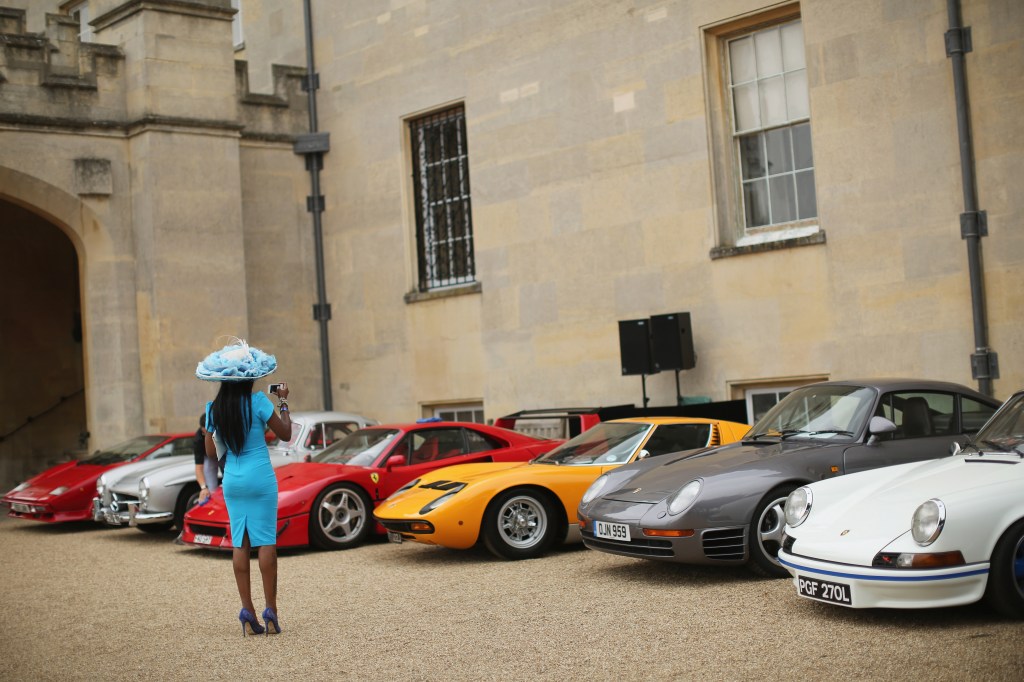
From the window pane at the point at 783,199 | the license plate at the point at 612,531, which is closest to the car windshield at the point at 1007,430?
the license plate at the point at 612,531

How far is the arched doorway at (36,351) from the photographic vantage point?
74.0 feet

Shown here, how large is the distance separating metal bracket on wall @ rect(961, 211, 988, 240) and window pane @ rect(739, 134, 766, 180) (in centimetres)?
286

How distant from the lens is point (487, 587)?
8.78 m

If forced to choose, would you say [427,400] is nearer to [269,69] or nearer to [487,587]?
[269,69]

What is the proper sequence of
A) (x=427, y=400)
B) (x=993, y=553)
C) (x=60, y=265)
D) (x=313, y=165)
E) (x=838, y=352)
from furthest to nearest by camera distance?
(x=60, y=265)
(x=313, y=165)
(x=427, y=400)
(x=838, y=352)
(x=993, y=553)

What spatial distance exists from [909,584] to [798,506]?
1129mm

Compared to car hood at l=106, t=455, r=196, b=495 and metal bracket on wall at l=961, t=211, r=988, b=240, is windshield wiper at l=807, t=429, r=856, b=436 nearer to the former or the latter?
metal bracket on wall at l=961, t=211, r=988, b=240

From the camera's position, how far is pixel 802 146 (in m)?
14.1

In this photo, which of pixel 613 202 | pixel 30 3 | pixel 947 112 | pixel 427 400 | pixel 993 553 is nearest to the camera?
pixel 993 553

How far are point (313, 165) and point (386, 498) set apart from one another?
9.71m

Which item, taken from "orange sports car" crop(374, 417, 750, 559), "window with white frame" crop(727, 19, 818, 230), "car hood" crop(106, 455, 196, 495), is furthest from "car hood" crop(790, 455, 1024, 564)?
"car hood" crop(106, 455, 196, 495)

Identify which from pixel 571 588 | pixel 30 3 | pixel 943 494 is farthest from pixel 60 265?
pixel 943 494

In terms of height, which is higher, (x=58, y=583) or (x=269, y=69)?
(x=269, y=69)

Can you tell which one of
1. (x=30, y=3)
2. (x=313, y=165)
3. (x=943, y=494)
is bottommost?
(x=943, y=494)
